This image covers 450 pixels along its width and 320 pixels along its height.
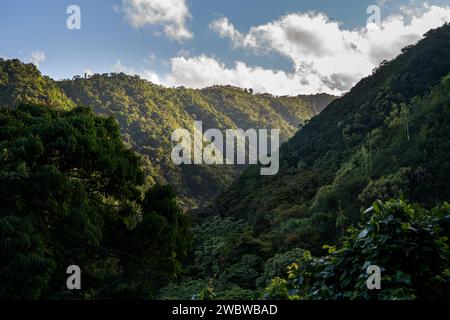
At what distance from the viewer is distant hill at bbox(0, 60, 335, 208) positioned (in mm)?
63938

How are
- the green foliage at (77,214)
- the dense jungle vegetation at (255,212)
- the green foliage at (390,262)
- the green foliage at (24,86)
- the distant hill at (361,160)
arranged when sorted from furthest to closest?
the green foliage at (24,86), the distant hill at (361,160), the green foliage at (77,214), the dense jungle vegetation at (255,212), the green foliage at (390,262)

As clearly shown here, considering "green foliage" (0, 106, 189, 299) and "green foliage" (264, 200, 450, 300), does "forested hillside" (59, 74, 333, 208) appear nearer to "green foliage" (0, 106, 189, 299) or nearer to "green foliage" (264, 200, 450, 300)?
"green foliage" (0, 106, 189, 299)

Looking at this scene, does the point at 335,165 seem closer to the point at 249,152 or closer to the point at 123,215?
the point at 123,215

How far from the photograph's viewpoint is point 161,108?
357 feet

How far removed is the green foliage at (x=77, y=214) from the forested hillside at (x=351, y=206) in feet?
11.3

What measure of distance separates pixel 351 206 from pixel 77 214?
1291 cm

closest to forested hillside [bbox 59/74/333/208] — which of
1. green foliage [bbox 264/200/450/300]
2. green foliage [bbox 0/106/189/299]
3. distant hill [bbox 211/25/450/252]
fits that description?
distant hill [bbox 211/25/450/252]

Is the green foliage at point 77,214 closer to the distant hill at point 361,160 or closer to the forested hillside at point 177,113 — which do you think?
the distant hill at point 361,160

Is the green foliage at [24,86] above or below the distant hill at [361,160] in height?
above

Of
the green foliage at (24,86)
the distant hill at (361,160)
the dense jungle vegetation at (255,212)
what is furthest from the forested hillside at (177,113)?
the dense jungle vegetation at (255,212)

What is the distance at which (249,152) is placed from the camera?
109062mm

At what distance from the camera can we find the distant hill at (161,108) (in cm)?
6394
